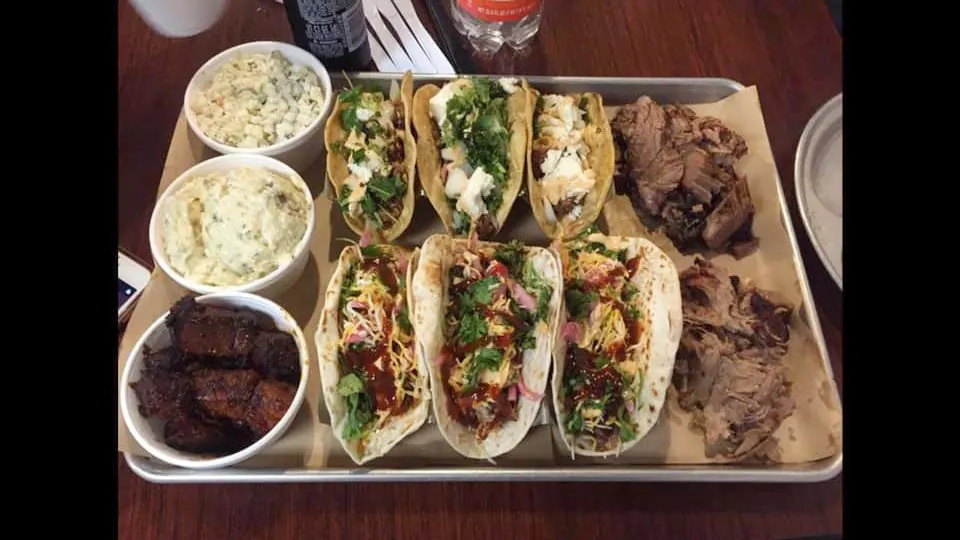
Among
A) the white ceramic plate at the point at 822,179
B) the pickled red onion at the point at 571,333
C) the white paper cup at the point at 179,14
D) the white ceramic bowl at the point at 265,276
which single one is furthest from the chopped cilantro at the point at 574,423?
the white paper cup at the point at 179,14

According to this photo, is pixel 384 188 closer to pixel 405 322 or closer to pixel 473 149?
pixel 473 149

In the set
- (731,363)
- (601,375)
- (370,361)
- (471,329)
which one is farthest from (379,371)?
(731,363)

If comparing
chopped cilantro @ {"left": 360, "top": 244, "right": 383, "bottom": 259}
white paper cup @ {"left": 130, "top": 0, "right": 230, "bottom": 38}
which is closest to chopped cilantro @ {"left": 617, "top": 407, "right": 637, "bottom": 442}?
chopped cilantro @ {"left": 360, "top": 244, "right": 383, "bottom": 259}

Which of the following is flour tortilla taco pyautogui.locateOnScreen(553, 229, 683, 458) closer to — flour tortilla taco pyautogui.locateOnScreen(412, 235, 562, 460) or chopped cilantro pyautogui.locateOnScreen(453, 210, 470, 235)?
flour tortilla taco pyautogui.locateOnScreen(412, 235, 562, 460)

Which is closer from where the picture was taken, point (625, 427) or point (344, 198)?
point (625, 427)
